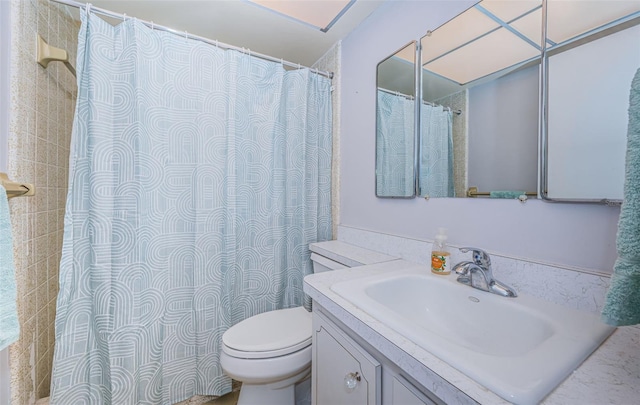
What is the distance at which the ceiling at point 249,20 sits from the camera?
1.31 metres

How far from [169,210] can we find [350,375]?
3.58 feet

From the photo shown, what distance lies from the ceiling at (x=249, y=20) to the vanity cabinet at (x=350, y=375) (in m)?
1.54

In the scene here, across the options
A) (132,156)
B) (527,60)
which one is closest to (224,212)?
(132,156)

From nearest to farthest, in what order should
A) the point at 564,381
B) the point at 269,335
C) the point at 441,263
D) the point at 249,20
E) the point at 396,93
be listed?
the point at 564,381 < the point at 441,263 < the point at 269,335 < the point at 396,93 < the point at 249,20

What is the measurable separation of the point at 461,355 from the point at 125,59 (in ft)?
5.40

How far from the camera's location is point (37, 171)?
3.42ft

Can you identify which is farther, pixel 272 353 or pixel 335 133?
pixel 335 133

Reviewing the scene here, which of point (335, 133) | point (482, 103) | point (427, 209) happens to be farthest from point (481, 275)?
point (335, 133)

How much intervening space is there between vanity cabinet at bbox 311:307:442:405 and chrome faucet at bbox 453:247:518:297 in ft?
1.38

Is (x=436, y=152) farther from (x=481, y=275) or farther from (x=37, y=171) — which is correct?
(x=37, y=171)

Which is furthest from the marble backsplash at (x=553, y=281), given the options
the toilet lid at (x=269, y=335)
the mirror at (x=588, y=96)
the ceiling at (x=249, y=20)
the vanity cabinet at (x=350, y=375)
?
the ceiling at (x=249, y=20)

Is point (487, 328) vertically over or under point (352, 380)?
over

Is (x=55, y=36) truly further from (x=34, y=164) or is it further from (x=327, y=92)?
(x=327, y=92)

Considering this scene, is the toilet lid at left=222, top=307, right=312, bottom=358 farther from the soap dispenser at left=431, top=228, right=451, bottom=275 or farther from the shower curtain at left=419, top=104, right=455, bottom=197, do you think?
the shower curtain at left=419, top=104, right=455, bottom=197
